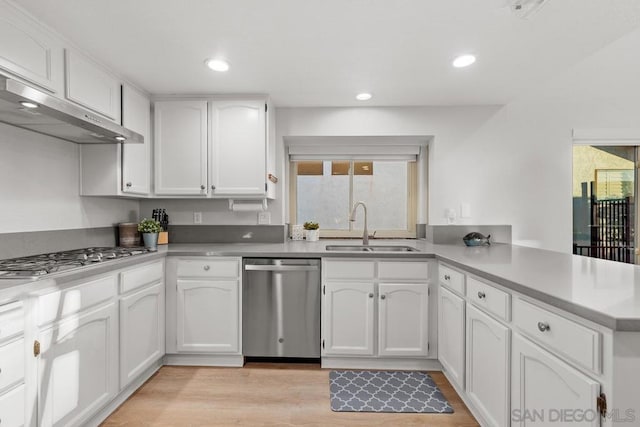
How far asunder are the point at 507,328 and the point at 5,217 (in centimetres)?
266

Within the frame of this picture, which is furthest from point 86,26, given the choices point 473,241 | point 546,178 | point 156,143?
point 546,178

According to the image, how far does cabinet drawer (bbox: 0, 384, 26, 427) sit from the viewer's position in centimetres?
121

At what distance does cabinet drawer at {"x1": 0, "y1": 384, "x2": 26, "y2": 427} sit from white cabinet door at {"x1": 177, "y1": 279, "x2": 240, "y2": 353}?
3.86 feet

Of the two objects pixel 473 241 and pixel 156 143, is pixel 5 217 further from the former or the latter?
pixel 473 241

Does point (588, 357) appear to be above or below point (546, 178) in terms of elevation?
below

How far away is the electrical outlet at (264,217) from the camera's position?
3.06m

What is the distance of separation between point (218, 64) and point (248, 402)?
2.19m

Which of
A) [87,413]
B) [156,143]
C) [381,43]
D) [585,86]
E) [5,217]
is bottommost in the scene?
[87,413]

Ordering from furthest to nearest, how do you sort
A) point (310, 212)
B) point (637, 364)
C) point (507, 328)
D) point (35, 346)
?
point (310, 212) < point (507, 328) < point (35, 346) < point (637, 364)

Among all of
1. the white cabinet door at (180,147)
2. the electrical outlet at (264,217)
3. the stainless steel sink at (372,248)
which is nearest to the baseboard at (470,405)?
the stainless steel sink at (372,248)

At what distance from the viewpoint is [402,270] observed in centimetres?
243

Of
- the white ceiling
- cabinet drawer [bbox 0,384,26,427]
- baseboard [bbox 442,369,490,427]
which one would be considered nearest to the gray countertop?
cabinet drawer [bbox 0,384,26,427]

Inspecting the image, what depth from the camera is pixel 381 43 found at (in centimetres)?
191

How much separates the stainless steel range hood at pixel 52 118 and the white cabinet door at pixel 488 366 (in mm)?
2293
